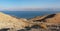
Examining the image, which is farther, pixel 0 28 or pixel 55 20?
pixel 55 20

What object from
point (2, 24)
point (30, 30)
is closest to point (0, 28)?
point (2, 24)

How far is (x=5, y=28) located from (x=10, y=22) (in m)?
0.37

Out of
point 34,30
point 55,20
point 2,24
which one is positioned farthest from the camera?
point 55,20

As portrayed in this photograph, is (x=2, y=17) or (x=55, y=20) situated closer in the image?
(x=2, y=17)

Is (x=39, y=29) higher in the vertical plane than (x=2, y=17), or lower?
lower

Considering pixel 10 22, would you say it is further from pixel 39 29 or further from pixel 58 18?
pixel 58 18

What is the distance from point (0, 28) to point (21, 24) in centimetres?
97

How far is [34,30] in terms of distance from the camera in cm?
873

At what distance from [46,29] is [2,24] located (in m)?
2.14

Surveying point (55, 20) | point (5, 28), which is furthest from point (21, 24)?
point (55, 20)

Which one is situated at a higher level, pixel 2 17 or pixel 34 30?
pixel 2 17

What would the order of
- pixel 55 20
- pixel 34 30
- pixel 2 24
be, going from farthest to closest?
pixel 55 20 < pixel 34 30 < pixel 2 24

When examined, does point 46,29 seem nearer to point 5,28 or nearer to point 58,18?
point 5,28

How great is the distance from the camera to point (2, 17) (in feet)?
28.8
